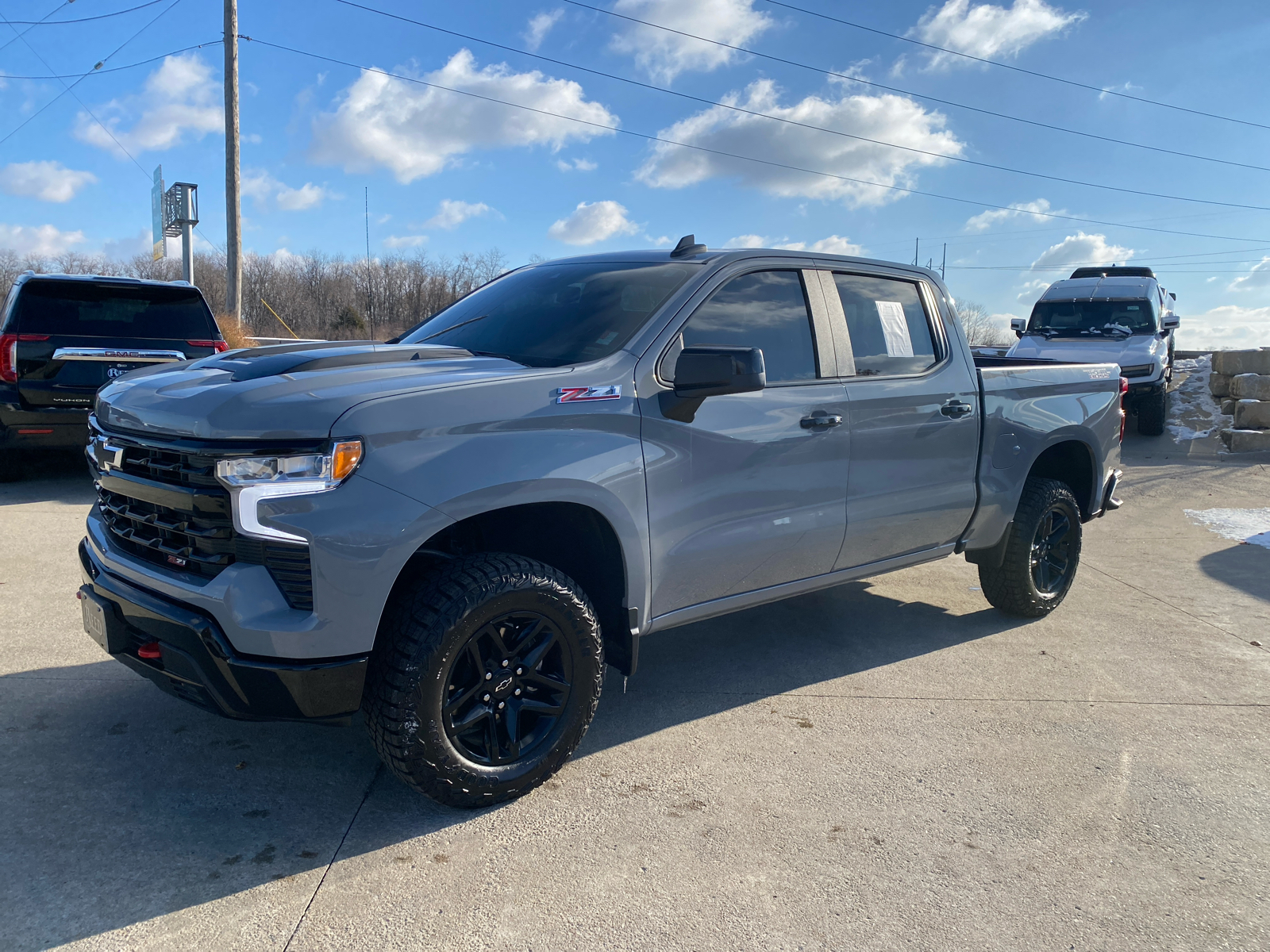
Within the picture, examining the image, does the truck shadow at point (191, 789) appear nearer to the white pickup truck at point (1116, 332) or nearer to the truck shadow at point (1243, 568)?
the truck shadow at point (1243, 568)

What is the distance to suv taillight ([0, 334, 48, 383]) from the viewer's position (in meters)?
7.37

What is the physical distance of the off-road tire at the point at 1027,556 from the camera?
4.97 metres

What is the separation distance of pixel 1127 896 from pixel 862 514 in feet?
5.92

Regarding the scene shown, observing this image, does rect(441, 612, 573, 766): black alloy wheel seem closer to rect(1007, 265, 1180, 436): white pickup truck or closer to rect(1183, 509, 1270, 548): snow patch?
rect(1183, 509, 1270, 548): snow patch

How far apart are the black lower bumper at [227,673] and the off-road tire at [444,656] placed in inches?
4.3

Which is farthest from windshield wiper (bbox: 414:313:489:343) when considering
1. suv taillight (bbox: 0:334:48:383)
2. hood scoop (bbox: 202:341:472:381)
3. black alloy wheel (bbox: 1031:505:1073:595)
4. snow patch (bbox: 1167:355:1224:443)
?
snow patch (bbox: 1167:355:1224:443)

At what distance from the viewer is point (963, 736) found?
371 cm

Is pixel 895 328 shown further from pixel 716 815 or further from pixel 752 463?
pixel 716 815

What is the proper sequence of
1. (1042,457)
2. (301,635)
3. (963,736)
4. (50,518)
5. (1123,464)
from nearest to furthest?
(301,635) < (963,736) < (1042,457) < (50,518) < (1123,464)

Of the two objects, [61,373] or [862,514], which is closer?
[862,514]

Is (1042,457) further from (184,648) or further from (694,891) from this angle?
(184,648)

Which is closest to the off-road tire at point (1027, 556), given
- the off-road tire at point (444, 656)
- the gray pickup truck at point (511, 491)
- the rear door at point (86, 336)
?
the gray pickup truck at point (511, 491)

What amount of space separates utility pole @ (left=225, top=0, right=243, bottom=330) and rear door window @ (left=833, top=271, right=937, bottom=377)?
51.2 feet

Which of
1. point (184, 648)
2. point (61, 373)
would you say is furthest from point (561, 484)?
point (61, 373)
